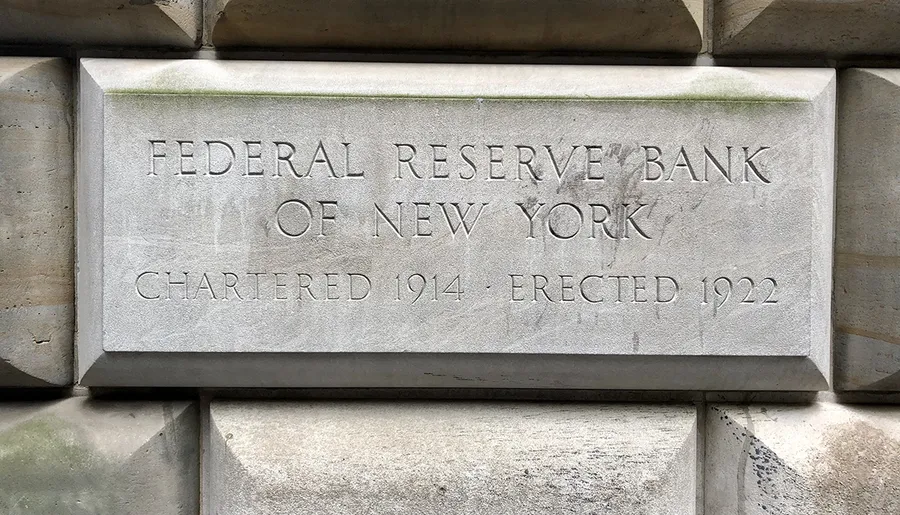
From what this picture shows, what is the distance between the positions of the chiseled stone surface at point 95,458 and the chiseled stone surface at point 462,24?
1.11m

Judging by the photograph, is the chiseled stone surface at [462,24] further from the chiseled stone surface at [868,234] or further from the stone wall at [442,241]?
the chiseled stone surface at [868,234]

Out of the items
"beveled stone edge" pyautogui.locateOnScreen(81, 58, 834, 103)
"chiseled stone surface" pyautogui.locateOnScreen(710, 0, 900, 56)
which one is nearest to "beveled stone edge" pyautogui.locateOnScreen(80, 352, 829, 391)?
"beveled stone edge" pyautogui.locateOnScreen(81, 58, 834, 103)

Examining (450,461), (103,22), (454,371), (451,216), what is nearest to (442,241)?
(451,216)

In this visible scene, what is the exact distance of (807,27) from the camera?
164 cm

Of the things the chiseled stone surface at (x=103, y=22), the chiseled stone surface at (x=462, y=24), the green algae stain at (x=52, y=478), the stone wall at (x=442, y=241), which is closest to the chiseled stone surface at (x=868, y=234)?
the stone wall at (x=442, y=241)

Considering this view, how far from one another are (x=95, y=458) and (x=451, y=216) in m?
1.20

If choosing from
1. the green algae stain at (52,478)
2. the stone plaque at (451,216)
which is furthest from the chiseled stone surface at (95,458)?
the stone plaque at (451,216)

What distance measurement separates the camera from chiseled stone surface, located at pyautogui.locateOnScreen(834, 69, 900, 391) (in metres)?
1.64

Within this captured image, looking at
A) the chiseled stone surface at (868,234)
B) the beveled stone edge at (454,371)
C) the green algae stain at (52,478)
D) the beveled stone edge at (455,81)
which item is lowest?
the green algae stain at (52,478)

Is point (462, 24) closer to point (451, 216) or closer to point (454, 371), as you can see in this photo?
point (451, 216)

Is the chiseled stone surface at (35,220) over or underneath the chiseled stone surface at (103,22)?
underneath

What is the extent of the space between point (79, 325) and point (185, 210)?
18.9 inches

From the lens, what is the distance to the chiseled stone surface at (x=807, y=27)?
1607 mm

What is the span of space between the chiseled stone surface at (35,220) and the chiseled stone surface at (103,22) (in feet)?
0.29
